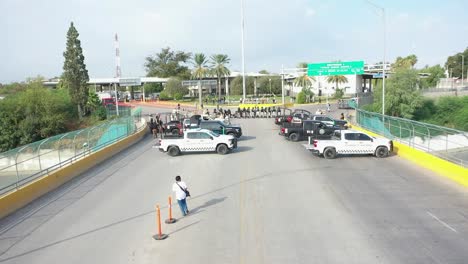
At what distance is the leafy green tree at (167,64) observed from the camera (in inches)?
4877

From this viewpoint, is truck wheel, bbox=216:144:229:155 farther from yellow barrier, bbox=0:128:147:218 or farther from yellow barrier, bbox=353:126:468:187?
yellow barrier, bbox=353:126:468:187

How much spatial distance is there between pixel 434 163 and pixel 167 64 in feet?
371

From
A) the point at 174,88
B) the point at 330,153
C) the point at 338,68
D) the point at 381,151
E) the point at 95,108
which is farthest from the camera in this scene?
the point at 174,88

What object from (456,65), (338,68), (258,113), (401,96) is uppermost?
(456,65)

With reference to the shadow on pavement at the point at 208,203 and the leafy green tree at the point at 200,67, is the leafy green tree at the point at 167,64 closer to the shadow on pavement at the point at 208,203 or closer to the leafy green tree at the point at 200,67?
the leafy green tree at the point at 200,67

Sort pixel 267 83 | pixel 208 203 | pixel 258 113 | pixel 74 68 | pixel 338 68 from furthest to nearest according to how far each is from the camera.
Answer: pixel 267 83
pixel 74 68
pixel 258 113
pixel 338 68
pixel 208 203

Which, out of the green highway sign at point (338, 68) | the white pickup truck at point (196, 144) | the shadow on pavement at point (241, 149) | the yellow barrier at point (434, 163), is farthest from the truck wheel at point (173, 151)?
the green highway sign at point (338, 68)

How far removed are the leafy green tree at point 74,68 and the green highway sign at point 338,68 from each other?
32.0m

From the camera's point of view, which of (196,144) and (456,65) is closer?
(196,144)

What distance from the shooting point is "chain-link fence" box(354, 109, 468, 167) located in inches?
660

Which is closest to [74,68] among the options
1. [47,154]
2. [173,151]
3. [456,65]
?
[173,151]

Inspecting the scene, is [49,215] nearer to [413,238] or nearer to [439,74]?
[413,238]

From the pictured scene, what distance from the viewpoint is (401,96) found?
54.7 m

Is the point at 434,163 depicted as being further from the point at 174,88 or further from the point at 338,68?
the point at 174,88
